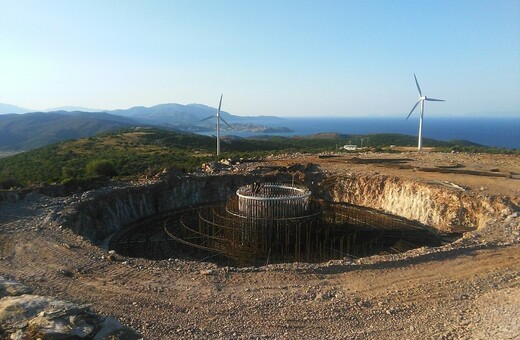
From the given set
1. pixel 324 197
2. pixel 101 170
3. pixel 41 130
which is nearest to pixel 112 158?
pixel 101 170

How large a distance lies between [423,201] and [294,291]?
17.1m

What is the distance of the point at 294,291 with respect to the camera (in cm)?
1318

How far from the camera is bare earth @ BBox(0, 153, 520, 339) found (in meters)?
11.3

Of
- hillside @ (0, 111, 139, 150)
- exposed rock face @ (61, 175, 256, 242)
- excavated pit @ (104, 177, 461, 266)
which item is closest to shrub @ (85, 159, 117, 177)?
exposed rock face @ (61, 175, 256, 242)

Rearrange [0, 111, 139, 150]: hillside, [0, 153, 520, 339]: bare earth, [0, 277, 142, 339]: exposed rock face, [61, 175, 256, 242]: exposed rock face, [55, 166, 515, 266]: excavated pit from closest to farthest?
[0, 277, 142, 339]: exposed rock face, [0, 153, 520, 339]: bare earth, [55, 166, 515, 266]: excavated pit, [61, 175, 256, 242]: exposed rock face, [0, 111, 139, 150]: hillside

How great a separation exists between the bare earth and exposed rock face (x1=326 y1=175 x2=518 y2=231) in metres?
5.75

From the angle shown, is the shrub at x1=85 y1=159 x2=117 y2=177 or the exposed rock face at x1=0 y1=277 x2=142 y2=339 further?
the shrub at x1=85 y1=159 x2=117 y2=177

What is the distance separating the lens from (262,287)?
529 inches

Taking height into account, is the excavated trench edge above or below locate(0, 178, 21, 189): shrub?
below

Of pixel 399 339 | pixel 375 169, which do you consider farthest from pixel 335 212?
pixel 399 339

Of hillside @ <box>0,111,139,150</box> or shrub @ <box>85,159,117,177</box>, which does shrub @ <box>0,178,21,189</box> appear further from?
hillside @ <box>0,111,139,150</box>

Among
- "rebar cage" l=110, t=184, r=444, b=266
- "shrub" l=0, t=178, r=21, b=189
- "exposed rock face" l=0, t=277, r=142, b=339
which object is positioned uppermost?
"shrub" l=0, t=178, r=21, b=189

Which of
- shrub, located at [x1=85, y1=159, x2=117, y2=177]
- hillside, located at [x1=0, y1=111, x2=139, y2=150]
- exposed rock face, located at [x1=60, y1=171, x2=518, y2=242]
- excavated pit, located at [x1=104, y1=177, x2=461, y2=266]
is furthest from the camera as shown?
hillside, located at [x1=0, y1=111, x2=139, y2=150]

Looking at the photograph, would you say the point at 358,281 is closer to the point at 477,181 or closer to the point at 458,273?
the point at 458,273
